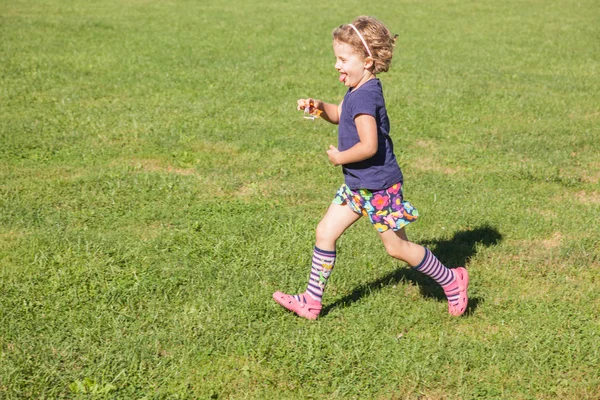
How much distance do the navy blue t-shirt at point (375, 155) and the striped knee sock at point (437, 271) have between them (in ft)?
1.98

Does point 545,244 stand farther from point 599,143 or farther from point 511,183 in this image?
point 599,143

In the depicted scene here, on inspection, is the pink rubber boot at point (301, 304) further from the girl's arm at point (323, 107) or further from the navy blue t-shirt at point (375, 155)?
the girl's arm at point (323, 107)

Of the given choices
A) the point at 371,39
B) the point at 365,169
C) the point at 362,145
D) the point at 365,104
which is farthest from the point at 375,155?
the point at 371,39

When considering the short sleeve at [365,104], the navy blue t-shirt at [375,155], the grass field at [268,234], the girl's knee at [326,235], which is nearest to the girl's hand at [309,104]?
the navy blue t-shirt at [375,155]

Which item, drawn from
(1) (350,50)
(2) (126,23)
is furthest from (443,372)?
(2) (126,23)

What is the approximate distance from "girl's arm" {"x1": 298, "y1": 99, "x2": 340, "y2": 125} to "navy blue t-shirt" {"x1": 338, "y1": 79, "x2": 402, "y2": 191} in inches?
8.5

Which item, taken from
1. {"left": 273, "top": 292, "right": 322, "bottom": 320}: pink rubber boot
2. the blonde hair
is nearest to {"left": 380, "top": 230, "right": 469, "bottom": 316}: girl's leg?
{"left": 273, "top": 292, "right": 322, "bottom": 320}: pink rubber boot

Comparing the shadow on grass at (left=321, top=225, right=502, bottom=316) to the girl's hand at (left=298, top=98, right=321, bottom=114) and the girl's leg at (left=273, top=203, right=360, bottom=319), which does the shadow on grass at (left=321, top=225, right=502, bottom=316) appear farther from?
the girl's hand at (left=298, top=98, right=321, bottom=114)

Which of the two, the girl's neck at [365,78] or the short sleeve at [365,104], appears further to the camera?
the girl's neck at [365,78]

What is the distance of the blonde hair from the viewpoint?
4.28 metres

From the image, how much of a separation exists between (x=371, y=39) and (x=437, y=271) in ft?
5.22

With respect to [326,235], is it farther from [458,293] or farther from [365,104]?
[458,293]

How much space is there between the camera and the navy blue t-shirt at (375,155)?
4.36 m

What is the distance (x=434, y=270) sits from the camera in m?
4.79
